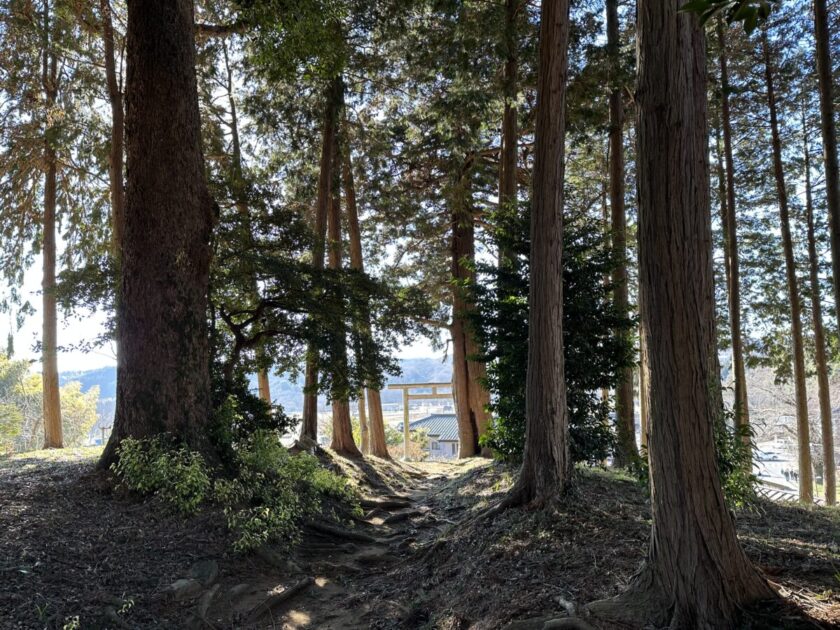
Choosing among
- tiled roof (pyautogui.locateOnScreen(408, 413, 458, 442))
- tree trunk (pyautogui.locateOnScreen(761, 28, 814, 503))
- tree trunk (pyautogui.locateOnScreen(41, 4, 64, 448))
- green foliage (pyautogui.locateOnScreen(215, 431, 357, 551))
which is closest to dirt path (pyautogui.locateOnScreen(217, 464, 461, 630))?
green foliage (pyautogui.locateOnScreen(215, 431, 357, 551))

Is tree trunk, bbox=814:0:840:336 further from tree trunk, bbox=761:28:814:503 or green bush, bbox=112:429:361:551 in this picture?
green bush, bbox=112:429:361:551

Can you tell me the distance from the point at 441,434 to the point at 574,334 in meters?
28.4

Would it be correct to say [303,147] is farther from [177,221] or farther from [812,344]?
[812,344]

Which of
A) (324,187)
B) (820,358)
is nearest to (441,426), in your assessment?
(820,358)

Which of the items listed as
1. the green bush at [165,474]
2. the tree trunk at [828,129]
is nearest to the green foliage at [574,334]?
the tree trunk at [828,129]

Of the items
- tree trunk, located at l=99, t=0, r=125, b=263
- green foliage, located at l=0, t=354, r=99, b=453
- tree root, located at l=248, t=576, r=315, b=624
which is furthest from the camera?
green foliage, located at l=0, t=354, r=99, b=453

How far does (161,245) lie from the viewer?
6.17 metres

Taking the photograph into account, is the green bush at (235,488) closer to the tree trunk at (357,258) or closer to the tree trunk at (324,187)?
the tree trunk at (324,187)

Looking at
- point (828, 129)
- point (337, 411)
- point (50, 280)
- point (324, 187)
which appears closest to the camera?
point (828, 129)

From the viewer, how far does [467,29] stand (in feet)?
30.0

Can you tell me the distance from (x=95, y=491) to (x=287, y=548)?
6.67 ft

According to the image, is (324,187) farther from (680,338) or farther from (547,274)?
(680,338)

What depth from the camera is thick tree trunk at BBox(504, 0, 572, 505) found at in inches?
217

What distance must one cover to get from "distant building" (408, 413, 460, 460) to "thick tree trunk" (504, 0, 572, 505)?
27.6 m
